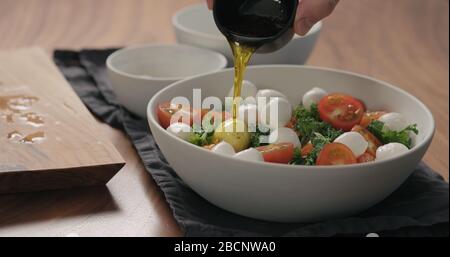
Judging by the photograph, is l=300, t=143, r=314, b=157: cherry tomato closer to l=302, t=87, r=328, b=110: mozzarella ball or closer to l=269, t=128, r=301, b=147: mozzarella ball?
l=269, t=128, r=301, b=147: mozzarella ball

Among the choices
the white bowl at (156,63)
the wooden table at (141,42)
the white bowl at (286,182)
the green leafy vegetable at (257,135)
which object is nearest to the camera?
the white bowl at (286,182)

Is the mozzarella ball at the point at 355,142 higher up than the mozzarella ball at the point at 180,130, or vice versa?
the mozzarella ball at the point at 355,142

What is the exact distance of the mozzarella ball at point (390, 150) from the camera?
1364 millimetres

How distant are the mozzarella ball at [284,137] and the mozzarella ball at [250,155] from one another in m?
0.09

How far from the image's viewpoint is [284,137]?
1.40 meters

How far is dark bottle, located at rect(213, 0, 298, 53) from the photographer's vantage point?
5.00 ft

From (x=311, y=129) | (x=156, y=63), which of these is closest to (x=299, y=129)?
(x=311, y=129)

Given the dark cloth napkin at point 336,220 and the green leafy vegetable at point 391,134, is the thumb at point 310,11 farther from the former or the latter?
the dark cloth napkin at point 336,220

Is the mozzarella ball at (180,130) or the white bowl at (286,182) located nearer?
the white bowl at (286,182)

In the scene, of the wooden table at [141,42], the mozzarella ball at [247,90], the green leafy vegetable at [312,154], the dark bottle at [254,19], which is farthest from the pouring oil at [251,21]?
the wooden table at [141,42]

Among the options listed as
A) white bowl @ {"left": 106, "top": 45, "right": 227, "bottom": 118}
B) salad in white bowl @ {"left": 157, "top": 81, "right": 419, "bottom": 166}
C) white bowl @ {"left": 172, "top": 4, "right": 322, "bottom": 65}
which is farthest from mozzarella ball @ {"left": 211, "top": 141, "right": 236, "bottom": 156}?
white bowl @ {"left": 172, "top": 4, "right": 322, "bottom": 65}
